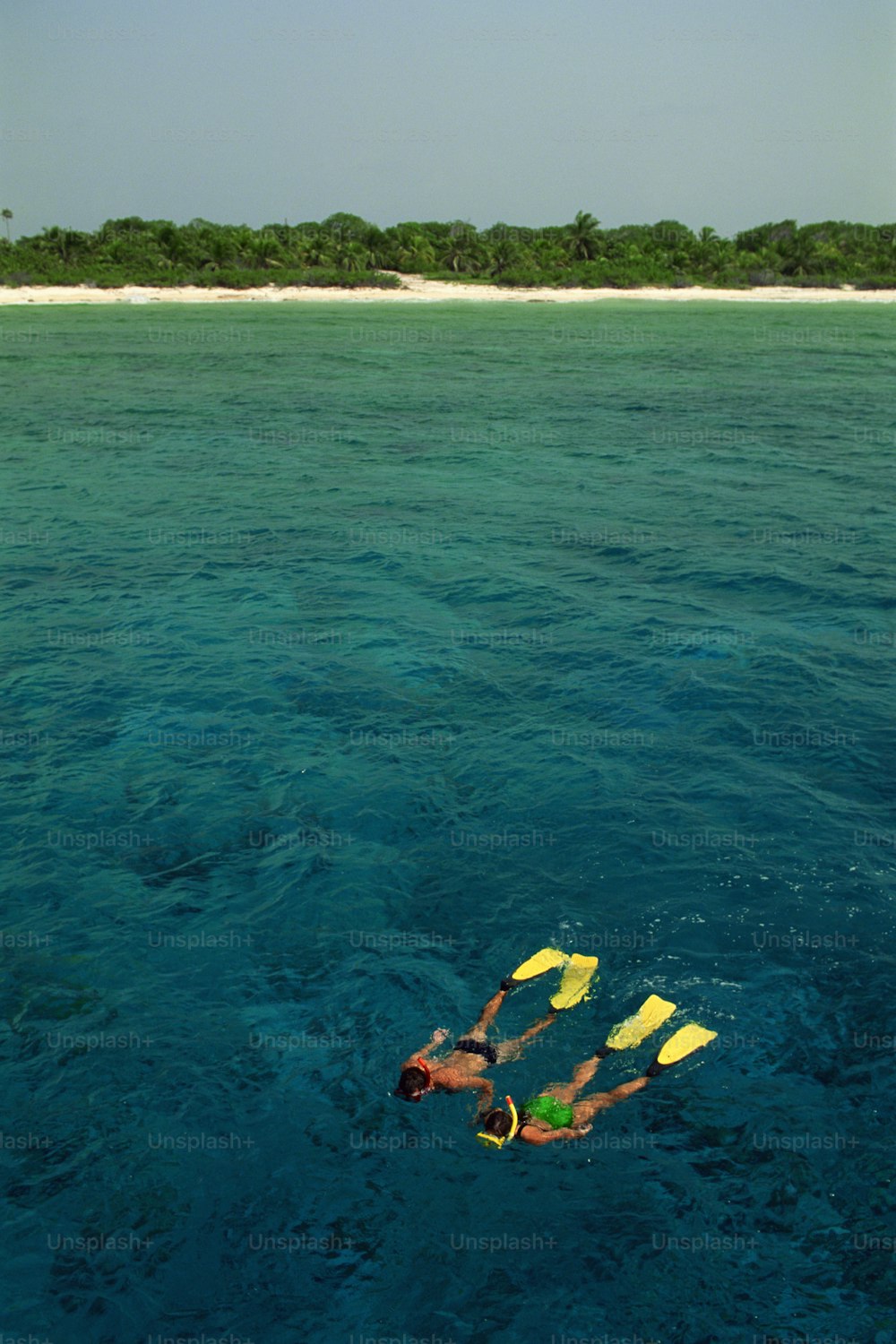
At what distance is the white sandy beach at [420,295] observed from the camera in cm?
10700

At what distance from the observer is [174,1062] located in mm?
10312

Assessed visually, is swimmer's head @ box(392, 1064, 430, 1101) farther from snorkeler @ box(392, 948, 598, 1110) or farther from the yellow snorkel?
the yellow snorkel

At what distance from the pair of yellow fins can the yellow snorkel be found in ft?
4.23

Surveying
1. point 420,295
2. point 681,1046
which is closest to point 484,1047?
point 681,1046

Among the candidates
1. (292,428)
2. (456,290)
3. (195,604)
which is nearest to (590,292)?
(456,290)

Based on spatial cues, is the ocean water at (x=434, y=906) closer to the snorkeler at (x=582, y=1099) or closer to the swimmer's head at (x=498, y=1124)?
the snorkeler at (x=582, y=1099)

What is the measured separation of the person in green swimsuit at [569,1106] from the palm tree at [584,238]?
462 ft

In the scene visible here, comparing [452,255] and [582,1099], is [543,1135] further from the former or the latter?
[452,255]

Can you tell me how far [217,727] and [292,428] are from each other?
2856 cm

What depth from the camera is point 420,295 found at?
118 metres

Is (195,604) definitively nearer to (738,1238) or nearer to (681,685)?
(681,685)

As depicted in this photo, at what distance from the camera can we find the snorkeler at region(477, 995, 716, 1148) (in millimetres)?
9258

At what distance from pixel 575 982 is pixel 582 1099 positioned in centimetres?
153

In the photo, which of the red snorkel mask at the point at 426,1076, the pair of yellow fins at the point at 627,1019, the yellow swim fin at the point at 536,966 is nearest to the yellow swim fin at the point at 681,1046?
the pair of yellow fins at the point at 627,1019
